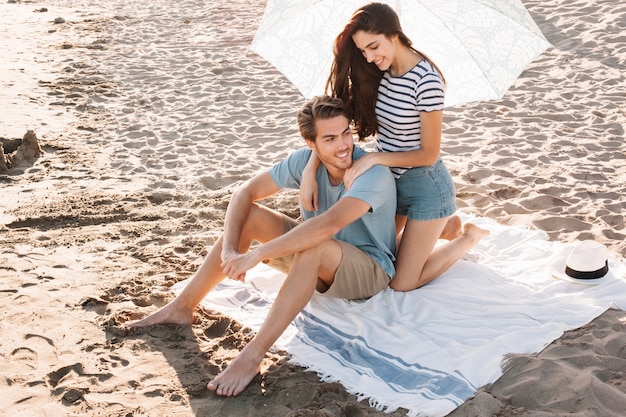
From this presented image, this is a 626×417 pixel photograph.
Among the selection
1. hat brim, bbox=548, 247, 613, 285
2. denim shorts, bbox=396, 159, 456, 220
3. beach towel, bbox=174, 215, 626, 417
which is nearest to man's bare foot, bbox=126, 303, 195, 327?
beach towel, bbox=174, 215, 626, 417

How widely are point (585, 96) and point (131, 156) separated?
444cm

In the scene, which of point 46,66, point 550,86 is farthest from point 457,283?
point 46,66

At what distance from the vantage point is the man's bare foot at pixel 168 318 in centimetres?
376

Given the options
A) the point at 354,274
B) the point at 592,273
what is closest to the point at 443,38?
the point at 354,274

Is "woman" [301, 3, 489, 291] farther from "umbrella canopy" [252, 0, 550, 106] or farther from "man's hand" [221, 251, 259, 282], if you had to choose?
"man's hand" [221, 251, 259, 282]

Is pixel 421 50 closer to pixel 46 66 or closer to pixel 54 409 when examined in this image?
pixel 54 409

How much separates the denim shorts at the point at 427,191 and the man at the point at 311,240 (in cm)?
19

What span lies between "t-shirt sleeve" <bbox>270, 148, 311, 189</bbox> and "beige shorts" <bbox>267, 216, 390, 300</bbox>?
199 mm

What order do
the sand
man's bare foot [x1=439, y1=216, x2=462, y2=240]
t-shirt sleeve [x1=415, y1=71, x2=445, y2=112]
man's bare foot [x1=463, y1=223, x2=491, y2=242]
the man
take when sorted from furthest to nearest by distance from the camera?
man's bare foot [x1=439, y1=216, x2=462, y2=240] → man's bare foot [x1=463, y1=223, x2=491, y2=242] → t-shirt sleeve [x1=415, y1=71, x2=445, y2=112] → the man → the sand

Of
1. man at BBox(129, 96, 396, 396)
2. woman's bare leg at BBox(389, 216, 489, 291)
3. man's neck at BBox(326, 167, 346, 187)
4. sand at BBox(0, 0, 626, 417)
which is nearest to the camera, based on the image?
sand at BBox(0, 0, 626, 417)

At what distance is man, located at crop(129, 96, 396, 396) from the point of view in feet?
11.0

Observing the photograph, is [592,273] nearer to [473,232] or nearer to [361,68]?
[473,232]

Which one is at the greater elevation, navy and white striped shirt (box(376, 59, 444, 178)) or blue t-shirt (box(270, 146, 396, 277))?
navy and white striped shirt (box(376, 59, 444, 178))

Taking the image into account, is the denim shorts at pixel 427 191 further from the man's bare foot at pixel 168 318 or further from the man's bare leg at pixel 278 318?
the man's bare foot at pixel 168 318
